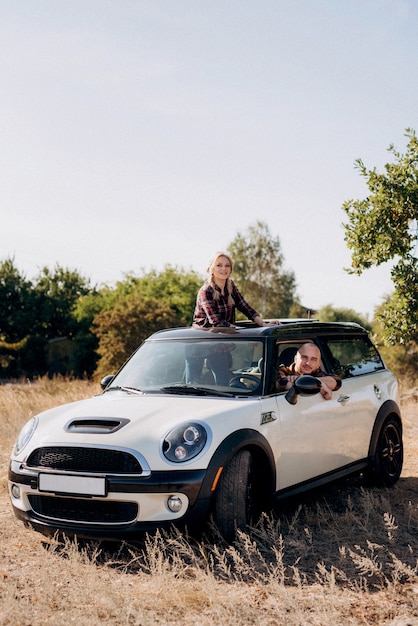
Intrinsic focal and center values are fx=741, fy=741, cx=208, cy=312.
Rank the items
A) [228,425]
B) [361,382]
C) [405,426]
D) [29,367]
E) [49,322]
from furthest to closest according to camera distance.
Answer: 1. [49,322]
2. [29,367]
3. [405,426]
4. [361,382]
5. [228,425]

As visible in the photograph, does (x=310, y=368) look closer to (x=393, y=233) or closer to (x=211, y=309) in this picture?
(x=211, y=309)

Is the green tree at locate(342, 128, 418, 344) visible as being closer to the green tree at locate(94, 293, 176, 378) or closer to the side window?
the side window

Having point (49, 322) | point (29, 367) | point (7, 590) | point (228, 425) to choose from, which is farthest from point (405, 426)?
point (49, 322)

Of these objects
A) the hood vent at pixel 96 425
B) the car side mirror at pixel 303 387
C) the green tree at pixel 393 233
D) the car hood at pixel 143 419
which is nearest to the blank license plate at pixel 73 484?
the car hood at pixel 143 419

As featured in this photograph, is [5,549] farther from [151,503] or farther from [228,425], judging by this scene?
[228,425]

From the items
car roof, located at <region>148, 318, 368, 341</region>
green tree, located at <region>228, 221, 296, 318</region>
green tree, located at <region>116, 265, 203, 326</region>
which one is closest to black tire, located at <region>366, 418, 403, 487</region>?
car roof, located at <region>148, 318, 368, 341</region>

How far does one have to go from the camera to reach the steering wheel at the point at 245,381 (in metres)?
5.83

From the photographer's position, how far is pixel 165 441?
4996 mm

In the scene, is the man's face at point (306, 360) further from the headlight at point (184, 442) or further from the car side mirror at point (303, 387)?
the headlight at point (184, 442)

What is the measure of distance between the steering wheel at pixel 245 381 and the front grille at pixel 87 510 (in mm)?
1401

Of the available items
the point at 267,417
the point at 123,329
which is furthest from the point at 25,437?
the point at 123,329

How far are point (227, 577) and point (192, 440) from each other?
901mm

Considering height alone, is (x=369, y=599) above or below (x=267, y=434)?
below

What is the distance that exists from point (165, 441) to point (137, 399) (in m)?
0.86
